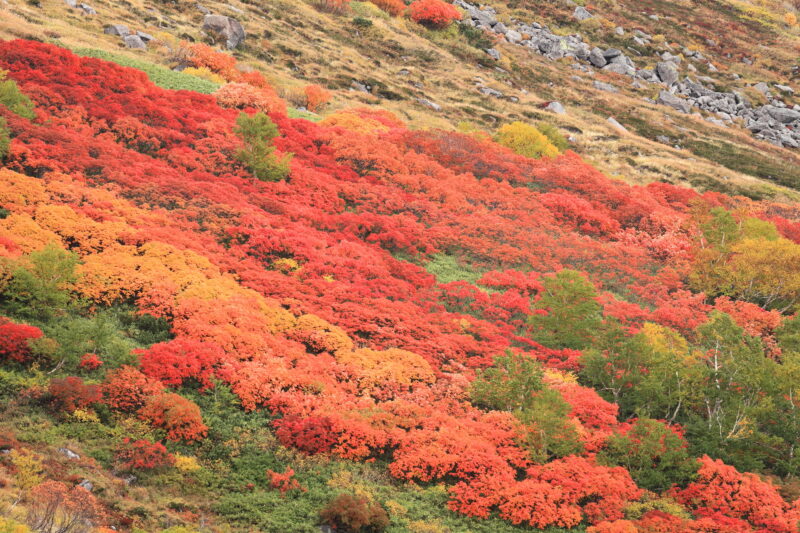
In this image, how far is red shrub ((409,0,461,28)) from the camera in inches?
3553

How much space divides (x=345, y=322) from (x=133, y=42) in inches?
1469

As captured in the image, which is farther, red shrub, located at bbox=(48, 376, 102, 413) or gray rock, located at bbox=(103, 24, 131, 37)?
gray rock, located at bbox=(103, 24, 131, 37)

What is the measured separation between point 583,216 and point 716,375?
21.6 metres

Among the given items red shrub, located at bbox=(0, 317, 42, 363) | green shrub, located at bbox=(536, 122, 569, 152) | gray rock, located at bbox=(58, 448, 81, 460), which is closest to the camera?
gray rock, located at bbox=(58, 448, 81, 460)

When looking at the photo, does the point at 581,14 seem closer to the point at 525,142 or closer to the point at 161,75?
the point at 525,142

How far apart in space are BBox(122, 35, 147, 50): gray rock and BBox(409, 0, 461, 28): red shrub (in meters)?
50.4

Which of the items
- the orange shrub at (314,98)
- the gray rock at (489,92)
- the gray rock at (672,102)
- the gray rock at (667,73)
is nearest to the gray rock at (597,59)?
the gray rock at (667,73)

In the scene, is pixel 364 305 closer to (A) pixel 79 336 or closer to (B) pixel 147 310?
(B) pixel 147 310

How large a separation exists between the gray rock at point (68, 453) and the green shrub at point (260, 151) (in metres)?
21.2

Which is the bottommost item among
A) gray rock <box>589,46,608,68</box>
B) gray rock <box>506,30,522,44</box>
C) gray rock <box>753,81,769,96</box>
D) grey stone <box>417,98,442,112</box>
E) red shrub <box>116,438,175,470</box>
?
grey stone <box>417,98,442,112</box>

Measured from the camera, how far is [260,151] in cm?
3253

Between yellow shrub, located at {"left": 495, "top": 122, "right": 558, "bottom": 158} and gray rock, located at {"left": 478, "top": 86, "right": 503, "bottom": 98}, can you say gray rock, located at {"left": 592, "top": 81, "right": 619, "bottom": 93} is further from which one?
yellow shrub, located at {"left": 495, "top": 122, "right": 558, "bottom": 158}

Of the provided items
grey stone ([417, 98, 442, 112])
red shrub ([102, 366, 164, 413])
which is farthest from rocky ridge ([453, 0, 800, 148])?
red shrub ([102, 366, 164, 413])

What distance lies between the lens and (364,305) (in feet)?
80.7
